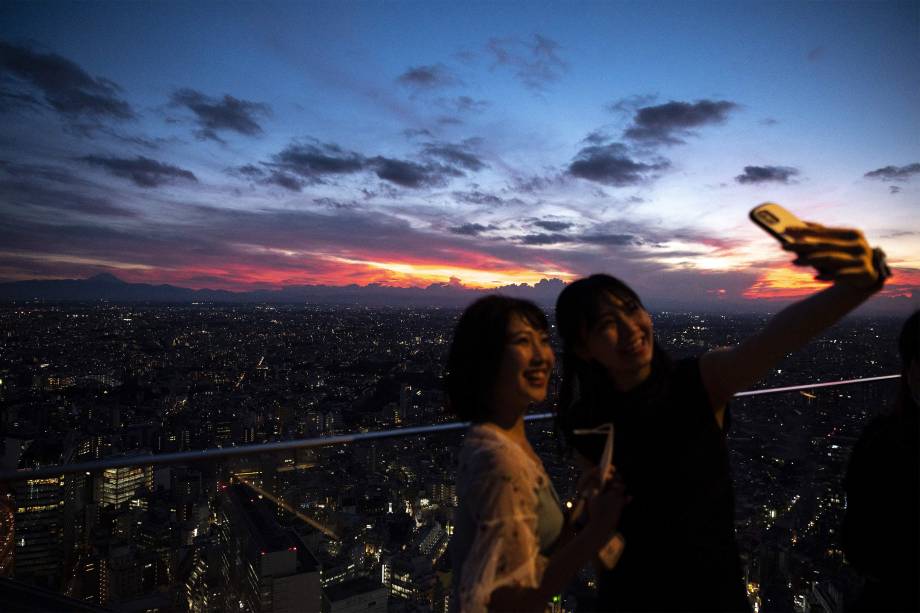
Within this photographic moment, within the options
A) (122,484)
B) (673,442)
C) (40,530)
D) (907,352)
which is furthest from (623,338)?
(40,530)

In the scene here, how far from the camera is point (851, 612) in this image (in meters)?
1.15

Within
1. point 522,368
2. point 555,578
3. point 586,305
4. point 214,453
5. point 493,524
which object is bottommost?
point 214,453

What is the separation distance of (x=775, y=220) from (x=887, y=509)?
847 mm

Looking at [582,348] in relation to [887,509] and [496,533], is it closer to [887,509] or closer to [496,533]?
[496,533]

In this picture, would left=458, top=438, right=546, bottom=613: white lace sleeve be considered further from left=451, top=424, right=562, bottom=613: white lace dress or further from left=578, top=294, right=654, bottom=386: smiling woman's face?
left=578, top=294, right=654, bottom=386: smiling woman's face

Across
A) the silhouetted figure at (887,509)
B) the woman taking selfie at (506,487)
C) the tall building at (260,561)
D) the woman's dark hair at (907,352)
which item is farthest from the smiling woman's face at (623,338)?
the tall building at (260,561)

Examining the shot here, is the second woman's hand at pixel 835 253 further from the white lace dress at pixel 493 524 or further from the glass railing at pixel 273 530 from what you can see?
the glass railing at pixel 273 530

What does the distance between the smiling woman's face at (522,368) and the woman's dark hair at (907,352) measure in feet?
3.43

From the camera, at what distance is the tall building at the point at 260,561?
6.49 feet

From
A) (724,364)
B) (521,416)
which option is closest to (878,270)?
(724,364)

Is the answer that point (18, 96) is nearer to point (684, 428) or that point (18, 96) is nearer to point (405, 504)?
point (405, 504)

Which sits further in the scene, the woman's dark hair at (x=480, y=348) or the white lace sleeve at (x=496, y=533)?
the woman's dark hair at (x=480, y=348)

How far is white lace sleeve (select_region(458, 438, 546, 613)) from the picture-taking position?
913mm

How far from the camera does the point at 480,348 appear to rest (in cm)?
111
